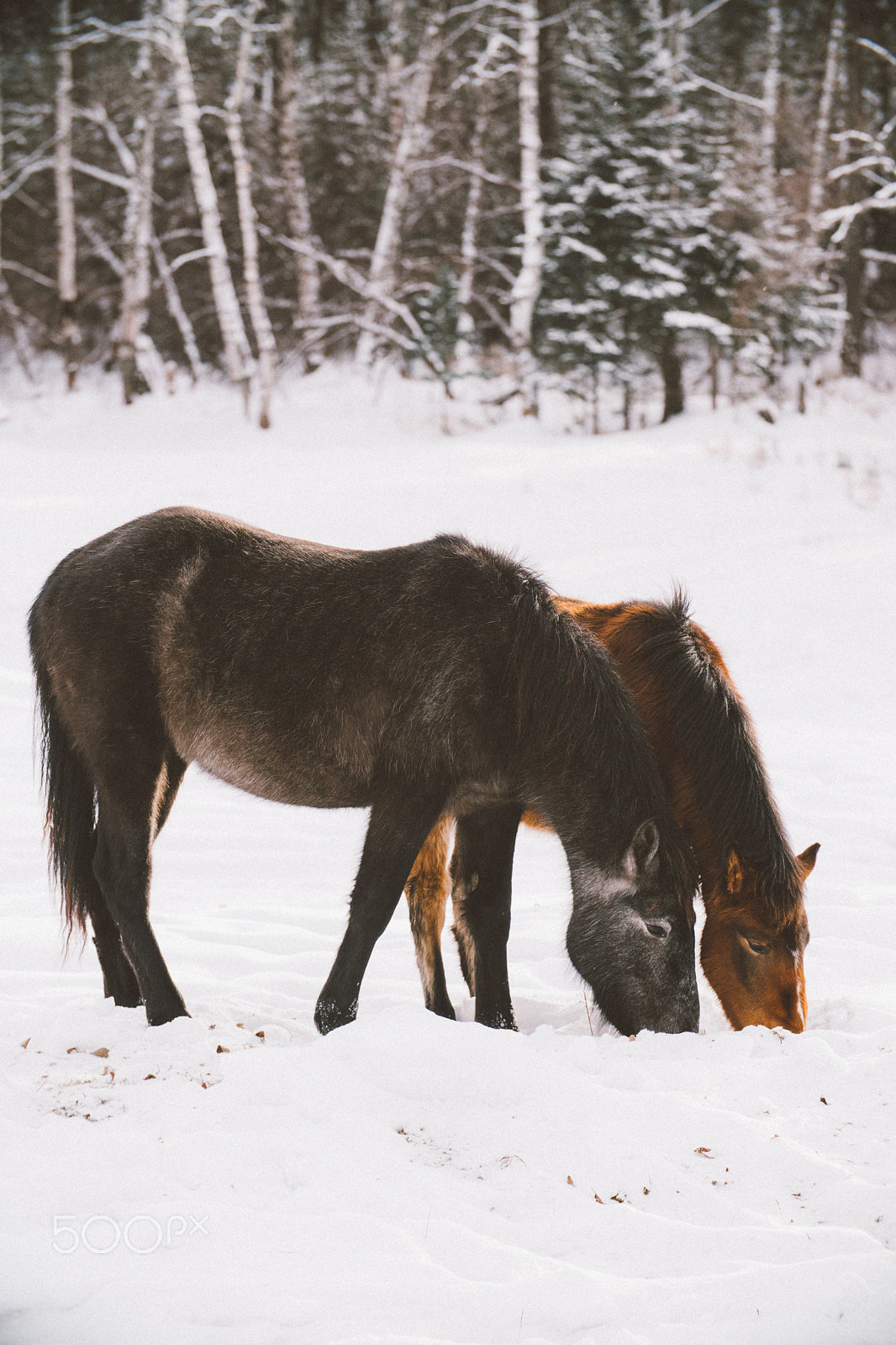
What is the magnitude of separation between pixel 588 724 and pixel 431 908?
112cm

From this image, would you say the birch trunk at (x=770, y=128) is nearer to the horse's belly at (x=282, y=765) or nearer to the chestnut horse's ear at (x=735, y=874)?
the chestnut horse's ear at (x=735, y=874)

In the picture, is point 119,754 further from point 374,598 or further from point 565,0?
point 565,0

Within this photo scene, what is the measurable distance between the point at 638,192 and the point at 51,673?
1485cm

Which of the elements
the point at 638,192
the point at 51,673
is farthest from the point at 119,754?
the point at 638,192

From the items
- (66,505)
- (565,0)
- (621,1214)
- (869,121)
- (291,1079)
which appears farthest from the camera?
(869,121)

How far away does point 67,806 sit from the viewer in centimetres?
390

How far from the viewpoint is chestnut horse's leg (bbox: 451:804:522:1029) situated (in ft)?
12.6

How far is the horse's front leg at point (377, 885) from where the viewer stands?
3.46 meters

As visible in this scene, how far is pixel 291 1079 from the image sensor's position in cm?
281

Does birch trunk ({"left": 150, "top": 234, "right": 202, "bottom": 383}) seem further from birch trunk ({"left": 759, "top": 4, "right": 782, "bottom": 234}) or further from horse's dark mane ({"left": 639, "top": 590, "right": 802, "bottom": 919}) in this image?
horse's dark mane ({"left": 639, "top": 590, "right": 802, "bottom": 919})

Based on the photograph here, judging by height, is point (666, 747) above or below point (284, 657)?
below

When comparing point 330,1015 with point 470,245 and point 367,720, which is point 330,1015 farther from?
point 470,245

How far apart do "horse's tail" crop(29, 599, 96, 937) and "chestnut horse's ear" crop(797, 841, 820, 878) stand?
2621 mm

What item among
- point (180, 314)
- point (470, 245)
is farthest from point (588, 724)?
point (180, 314)
